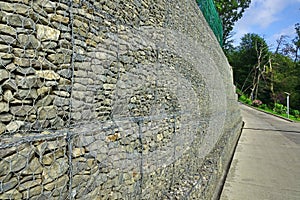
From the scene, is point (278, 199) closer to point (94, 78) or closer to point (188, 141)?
point (188, 141)

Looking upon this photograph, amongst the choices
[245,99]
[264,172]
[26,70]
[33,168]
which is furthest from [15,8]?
[245,99]

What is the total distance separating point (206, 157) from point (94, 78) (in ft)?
12.5

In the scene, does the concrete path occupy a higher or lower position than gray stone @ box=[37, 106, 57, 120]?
lower

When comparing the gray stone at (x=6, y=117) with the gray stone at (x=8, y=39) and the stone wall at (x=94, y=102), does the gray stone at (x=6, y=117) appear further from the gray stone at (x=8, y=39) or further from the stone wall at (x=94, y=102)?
the gray stone at (x=8, y=39)

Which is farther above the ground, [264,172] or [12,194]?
[12,194]

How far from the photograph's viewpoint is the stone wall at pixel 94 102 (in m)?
1.42

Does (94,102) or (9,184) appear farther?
(94,102)

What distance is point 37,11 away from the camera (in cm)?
152

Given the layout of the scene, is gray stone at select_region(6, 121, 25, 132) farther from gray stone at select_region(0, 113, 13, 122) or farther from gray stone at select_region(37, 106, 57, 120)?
gray stone at select_region(37, 106, 57, 120)

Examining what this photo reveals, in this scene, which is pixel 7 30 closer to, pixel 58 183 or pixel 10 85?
pixel 10 85

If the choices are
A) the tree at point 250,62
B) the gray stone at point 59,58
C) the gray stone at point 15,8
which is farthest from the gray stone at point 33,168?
the tree at point 250,62

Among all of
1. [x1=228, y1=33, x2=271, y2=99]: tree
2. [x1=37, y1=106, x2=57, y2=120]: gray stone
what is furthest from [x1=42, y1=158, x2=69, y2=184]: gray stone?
[x1=228, y1=33, x2=271, y2=99]: tree

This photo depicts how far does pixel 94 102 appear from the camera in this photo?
2086mm

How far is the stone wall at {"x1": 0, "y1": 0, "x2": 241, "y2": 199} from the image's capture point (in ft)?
4.64
